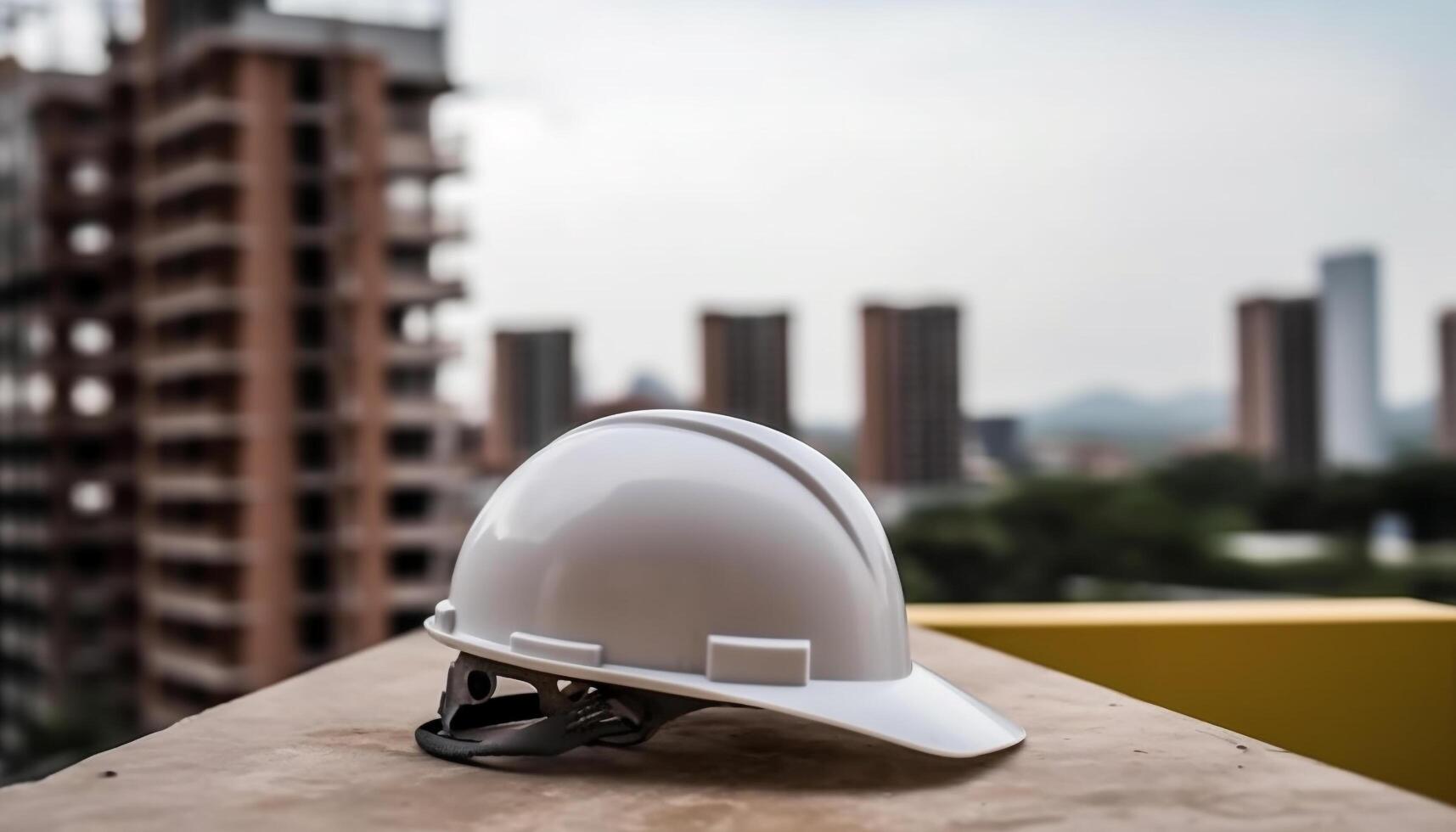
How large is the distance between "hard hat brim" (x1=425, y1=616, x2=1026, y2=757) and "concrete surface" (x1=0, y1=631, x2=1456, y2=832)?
4cm

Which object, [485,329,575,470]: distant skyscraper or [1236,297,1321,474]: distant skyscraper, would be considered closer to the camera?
[485,329,575,470]: distant skyscraper

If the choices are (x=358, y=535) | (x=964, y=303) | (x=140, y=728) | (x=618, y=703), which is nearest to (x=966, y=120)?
(x=964, y=303)

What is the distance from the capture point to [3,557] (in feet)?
88.1

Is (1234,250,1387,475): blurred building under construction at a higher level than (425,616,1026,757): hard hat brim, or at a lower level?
higher

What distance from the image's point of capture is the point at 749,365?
21.3 metres

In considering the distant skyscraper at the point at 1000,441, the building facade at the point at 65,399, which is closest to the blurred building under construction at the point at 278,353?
the building facade at the point at 65,399

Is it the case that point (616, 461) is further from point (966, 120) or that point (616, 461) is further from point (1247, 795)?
point (966, 120)

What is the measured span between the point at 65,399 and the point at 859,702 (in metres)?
28.9

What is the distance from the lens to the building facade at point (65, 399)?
1024 inches

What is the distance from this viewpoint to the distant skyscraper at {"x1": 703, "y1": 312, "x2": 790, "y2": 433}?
68.7 feet

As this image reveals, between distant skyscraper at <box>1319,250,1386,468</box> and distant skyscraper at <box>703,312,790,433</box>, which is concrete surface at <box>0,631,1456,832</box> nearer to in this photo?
distant skyscraper at <box>703,312,790,433</box>

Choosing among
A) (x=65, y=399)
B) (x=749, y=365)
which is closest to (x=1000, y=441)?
(x=749, y=365)

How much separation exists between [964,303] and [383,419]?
11270mm

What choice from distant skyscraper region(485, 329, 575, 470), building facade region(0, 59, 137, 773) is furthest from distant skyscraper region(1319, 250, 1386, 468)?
building facade region(0, 59, 137, 773)
